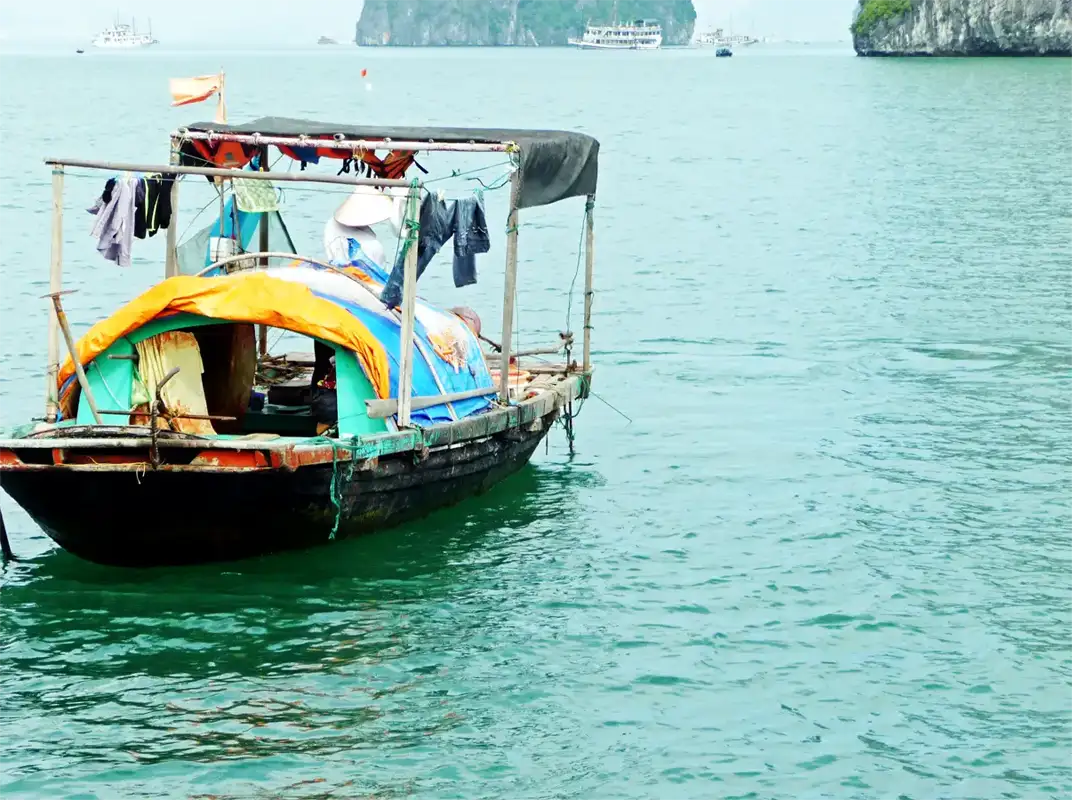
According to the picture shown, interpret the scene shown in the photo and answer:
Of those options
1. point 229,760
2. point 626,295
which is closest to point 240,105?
point 626,295

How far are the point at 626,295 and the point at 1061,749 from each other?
16.9 metres

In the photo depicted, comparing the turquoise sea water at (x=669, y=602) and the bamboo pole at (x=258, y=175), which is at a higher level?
the bamboo pole at (x=258, y=175)

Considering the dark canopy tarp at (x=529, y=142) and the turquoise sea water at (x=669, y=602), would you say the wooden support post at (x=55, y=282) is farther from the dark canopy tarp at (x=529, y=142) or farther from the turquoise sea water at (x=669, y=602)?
the dark canopy tarp at (x=529, y=142)

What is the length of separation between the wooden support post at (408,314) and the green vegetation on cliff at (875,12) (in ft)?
397

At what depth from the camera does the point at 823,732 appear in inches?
393

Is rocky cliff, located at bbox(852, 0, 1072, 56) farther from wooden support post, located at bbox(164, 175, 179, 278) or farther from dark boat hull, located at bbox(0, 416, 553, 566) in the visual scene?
dark boat hull, located at bbox(0, 416, 553, 566)

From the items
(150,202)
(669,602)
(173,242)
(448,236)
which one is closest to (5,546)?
(150,202)

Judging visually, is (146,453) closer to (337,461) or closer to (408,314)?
(337,461)

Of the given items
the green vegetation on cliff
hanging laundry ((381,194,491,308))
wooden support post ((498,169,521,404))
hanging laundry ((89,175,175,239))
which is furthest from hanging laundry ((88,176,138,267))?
the green vegetation on cliff

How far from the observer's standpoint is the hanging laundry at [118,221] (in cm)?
1288

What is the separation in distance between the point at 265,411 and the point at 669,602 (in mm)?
4639

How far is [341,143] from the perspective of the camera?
520 inches

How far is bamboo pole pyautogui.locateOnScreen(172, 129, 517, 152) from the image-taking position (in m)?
12.8

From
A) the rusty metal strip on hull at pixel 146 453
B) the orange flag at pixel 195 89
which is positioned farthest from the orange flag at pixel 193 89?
the rusty metal strip on hull at pixel 146 453
